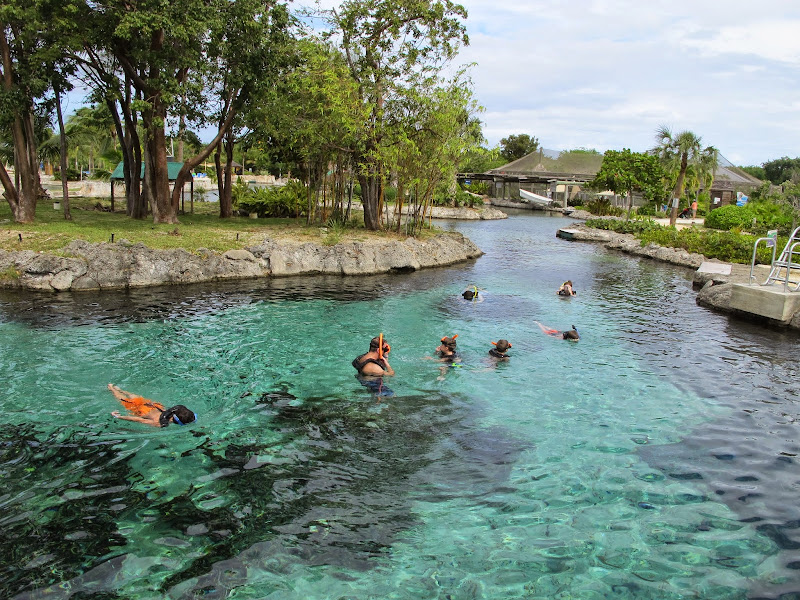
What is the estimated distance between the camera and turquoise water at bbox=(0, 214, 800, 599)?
18.8ft

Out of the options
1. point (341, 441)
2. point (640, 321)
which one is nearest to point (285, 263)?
point (640, 321)

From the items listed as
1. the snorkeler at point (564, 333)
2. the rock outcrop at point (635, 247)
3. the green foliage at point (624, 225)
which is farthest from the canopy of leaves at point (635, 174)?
the snorkeler at point (564, 333)

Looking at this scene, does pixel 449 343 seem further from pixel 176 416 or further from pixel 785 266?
pixel 785 266

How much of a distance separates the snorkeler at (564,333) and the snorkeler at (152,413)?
9.10 m

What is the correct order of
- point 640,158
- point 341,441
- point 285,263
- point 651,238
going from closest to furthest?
point 341,441
point 285,263
point 651,238
point 640,158

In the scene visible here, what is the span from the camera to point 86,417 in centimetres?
890

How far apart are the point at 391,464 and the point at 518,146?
98464 millimetres

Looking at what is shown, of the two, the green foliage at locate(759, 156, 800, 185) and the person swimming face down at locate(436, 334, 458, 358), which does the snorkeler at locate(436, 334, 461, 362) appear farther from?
the green foliage at locate(759, 156, 800, 185)

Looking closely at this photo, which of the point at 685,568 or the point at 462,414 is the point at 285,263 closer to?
the point at 462,414

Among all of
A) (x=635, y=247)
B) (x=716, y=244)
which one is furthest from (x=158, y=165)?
(x=716, y=244)

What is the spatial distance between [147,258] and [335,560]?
628 inches

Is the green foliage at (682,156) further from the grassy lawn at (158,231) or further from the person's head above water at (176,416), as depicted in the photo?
the person's head above water at (176,416)

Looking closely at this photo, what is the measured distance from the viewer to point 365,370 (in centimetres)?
1070

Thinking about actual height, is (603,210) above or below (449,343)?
above
